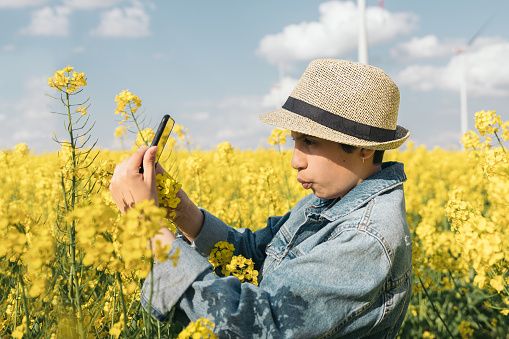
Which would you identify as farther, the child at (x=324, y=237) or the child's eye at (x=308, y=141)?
the child's eye at (x=308, y=141)

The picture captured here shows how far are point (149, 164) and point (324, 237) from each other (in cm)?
62

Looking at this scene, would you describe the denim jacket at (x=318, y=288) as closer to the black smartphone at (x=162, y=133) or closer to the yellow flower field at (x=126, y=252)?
A: the yellow flower field at (x=126, y=252)

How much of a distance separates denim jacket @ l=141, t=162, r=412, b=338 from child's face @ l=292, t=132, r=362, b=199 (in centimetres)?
15

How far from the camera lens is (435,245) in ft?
9.42

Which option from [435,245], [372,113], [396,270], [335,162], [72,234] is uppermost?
[372,113]

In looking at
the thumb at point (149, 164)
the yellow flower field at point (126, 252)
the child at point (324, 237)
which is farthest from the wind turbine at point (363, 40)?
the thumb at point (149, 164)

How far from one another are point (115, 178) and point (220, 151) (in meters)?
2.89

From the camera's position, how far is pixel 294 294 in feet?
4.06

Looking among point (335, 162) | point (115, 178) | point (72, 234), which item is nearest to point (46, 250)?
point (115, 178)

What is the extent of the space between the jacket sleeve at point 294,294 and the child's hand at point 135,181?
8.0 inches

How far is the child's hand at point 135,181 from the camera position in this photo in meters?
1.27

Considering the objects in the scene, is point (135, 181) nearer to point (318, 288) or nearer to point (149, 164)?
point (149, 164)

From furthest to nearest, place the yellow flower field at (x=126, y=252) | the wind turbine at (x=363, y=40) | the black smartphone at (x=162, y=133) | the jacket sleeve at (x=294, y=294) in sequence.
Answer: the wind turbine at (x=363, y=40) < the black smartphone at (x=162, y=133) < the jacket sleeve at (x=294, y=294) < the yellow flower field at (x=126, y=252)

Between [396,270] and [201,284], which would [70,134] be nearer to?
[201,284]
